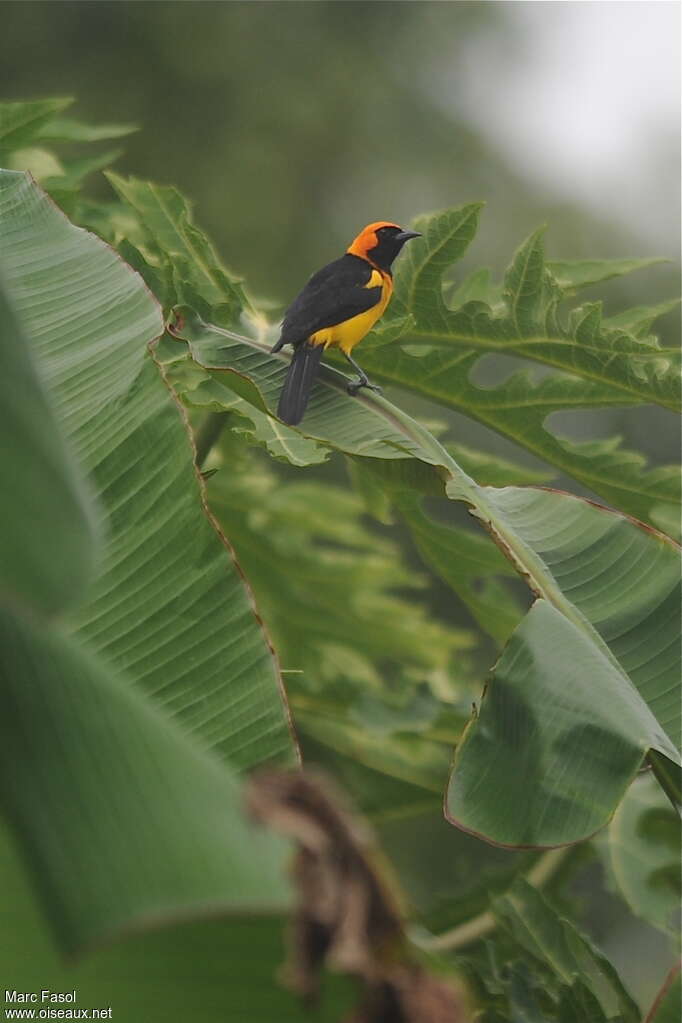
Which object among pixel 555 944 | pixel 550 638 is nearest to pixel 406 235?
pixel 550 638

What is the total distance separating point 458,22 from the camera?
A: 804 cm

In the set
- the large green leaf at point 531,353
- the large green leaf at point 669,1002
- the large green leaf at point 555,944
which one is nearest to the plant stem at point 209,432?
the large green leaf at point 531,353

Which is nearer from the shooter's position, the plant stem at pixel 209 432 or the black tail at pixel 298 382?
the black tail at pixel 298 382

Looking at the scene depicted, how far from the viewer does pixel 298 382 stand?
115 cm

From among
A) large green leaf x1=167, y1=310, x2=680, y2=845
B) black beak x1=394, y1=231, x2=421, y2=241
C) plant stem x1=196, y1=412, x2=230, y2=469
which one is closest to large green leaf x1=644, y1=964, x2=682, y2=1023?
large green leaf x1=167, y1=310, x2=680, y2=845

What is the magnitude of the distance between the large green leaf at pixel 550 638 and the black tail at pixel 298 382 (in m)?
0.02

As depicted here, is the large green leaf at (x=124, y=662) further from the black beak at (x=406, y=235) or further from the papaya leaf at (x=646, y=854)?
the papaya leaf at (x=646, y=854)

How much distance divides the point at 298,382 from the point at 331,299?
0.44 ft

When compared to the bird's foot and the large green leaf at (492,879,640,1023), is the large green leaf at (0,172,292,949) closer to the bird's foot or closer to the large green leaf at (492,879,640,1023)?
the bird's foot

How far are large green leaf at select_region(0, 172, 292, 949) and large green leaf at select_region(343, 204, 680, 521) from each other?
360mm

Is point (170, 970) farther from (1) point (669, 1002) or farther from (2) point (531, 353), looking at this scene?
(2) point (531, 353)

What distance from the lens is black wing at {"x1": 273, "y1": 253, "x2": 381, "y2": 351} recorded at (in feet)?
3.94

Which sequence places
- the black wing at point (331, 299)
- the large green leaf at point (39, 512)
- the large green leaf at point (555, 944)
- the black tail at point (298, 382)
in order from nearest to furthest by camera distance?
the large green leaf at point (39, 512), the large green leaf at point (555, 944), the black tail at point (298, 382), the black wing at point (331, 299)

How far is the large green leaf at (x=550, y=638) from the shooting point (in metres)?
0.77
